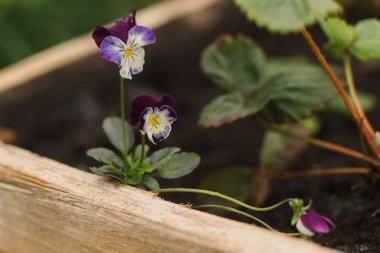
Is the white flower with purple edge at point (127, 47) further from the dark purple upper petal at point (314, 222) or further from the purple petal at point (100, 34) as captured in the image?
the dark purple upper petal at point (314, 222)

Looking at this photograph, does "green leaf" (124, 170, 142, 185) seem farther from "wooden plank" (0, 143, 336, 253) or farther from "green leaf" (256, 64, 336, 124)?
"green leaf" (256, 64, 336, 124)

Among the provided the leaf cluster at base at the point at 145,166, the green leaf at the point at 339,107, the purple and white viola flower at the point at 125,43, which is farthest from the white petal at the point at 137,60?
the green leaf at the point at 339,107

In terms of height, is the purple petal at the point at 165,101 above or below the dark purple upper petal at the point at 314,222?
above

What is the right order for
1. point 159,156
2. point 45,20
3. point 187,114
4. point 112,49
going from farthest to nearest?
point 45,20 < point 187,114 < point 159,156 < point 112,49

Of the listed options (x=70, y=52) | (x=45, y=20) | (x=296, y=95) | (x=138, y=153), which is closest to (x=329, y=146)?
(x=296, y=95)

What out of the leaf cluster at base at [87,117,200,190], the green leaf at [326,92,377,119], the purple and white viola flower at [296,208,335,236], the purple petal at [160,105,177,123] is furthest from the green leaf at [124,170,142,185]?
the green leaf at [326,92,377,119]

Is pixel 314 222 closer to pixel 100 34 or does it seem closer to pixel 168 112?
pixel 168 112
